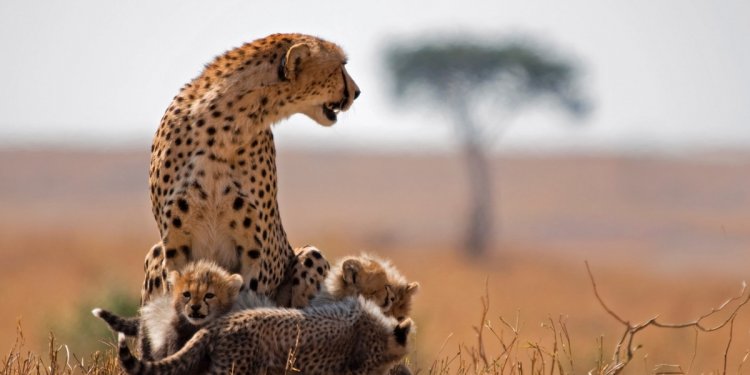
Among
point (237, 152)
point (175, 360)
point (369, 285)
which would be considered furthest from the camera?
point (369, 285)

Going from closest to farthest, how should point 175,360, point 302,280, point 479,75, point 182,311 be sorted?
point 175,360 → point 182,311 → point 302,280 → point 479,75

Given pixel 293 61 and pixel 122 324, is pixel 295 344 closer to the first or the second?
pixel 122 324

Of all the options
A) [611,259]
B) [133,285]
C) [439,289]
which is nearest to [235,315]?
[133,285]

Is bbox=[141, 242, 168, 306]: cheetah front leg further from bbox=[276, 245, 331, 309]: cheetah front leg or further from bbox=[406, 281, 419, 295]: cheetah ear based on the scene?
bbox=[406, 281, 419, 295]: cheetah ear

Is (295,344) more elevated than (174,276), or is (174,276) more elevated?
(174,276)

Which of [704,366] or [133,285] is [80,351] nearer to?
[133,285]

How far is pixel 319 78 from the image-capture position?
4352mm

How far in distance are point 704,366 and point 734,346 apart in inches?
61.0

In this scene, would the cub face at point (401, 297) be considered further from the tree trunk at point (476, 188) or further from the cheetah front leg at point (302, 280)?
the tree trunk at point (476, 188)

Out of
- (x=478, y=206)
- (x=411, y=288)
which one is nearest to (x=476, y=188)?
(x=478, y=206)

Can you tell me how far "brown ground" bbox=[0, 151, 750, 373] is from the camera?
16.2m

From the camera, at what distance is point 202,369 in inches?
139

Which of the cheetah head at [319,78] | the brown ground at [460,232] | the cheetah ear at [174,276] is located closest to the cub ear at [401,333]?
the cheetah ear at [174,276]

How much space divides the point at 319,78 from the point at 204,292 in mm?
900
